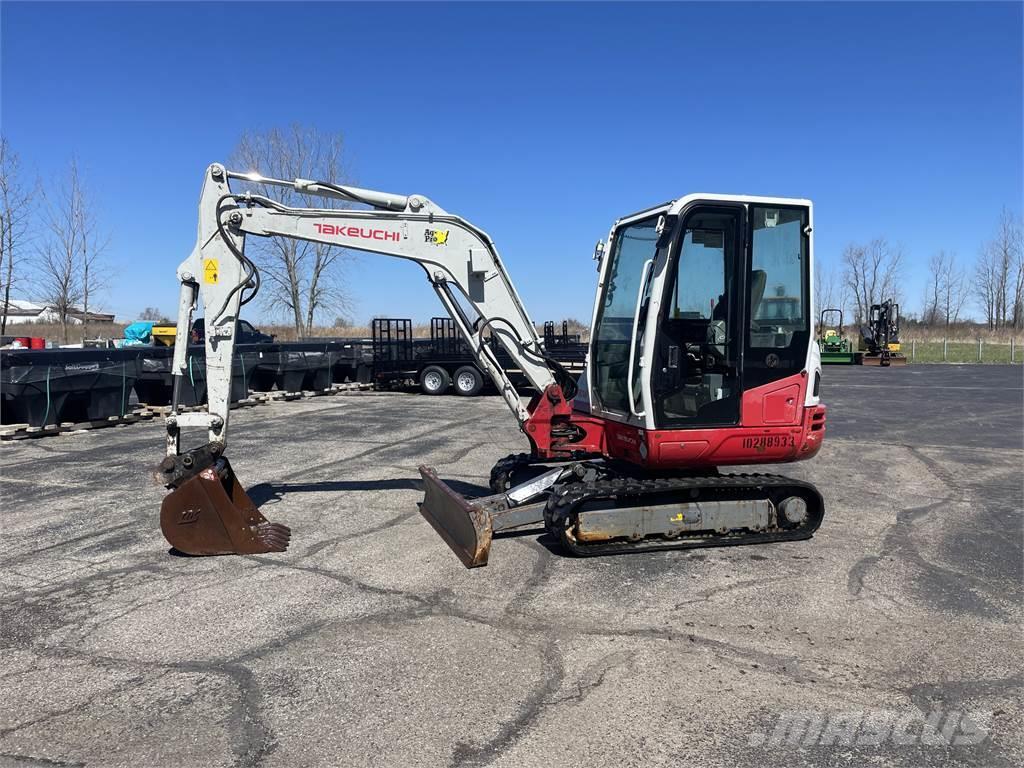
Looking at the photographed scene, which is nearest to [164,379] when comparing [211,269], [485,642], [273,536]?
[211,269]

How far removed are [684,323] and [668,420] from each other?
820mm

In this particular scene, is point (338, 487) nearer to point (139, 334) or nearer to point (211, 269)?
point (211, 269)

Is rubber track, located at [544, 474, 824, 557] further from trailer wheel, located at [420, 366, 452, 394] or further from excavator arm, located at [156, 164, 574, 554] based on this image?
trailer wheel, located at [420, 366, 452, 394]

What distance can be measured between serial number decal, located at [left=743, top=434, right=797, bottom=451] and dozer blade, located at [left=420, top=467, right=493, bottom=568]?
237cm

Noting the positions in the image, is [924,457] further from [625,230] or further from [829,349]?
[829,349]

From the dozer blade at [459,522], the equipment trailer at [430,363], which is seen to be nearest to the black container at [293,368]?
the equipment trailer at [430,363]

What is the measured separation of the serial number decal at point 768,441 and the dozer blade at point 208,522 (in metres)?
4.05

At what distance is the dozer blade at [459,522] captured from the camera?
5621 millimetres

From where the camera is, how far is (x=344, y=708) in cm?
365

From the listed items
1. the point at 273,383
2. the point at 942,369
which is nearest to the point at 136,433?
the point at 273,383

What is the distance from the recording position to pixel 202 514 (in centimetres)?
590

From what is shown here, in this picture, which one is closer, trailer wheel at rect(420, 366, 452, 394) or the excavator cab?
the excavator cab

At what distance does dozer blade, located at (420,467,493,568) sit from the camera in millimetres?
5621

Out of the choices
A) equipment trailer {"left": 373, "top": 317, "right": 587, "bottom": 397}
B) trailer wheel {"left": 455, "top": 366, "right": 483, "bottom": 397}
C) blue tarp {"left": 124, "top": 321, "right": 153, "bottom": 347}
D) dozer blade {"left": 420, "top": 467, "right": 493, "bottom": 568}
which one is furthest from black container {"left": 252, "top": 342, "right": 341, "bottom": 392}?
blue tarp {"left": 124, "top": 321, "right": 153, "bottom": 347}
